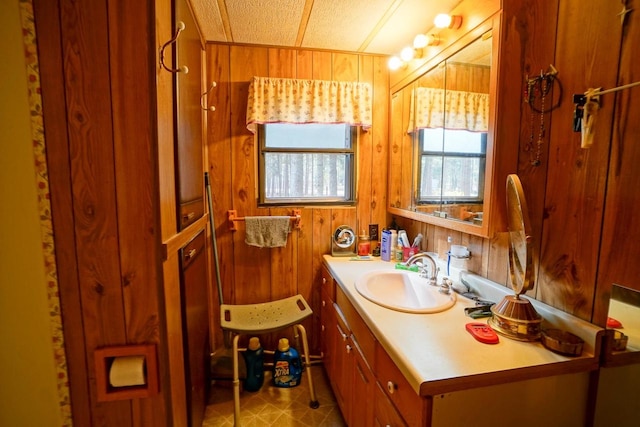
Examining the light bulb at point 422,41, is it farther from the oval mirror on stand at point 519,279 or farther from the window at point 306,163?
the oval mirror on stand at point 519,279

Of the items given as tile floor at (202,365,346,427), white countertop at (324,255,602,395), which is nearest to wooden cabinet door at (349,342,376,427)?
white countertop at (324,255,602,395)

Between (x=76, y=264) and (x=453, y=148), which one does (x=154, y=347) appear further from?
(x=453, y=148)

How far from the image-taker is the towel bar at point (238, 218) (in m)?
2.06

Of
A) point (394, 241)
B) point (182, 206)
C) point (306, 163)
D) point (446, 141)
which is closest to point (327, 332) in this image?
point (394, 241)

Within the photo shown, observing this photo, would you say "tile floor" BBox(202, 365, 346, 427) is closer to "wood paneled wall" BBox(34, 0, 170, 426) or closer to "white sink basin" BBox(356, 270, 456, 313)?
"white sink basin" BBox(356, 270, 456, 313)

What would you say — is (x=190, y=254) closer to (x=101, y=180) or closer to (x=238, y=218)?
(x=101, y=180)

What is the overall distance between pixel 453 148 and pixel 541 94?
1.47ft

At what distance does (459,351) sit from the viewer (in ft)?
3.14

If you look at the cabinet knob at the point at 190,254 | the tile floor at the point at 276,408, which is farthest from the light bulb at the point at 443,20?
the tile floor at the point at 276,408

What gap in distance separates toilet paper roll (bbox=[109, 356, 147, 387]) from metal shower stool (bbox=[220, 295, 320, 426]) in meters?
0.73

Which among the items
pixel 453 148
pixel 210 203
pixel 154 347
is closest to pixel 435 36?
pixel 453 148

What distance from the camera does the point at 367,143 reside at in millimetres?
2189

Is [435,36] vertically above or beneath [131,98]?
above

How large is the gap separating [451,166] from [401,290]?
2.43 ft
